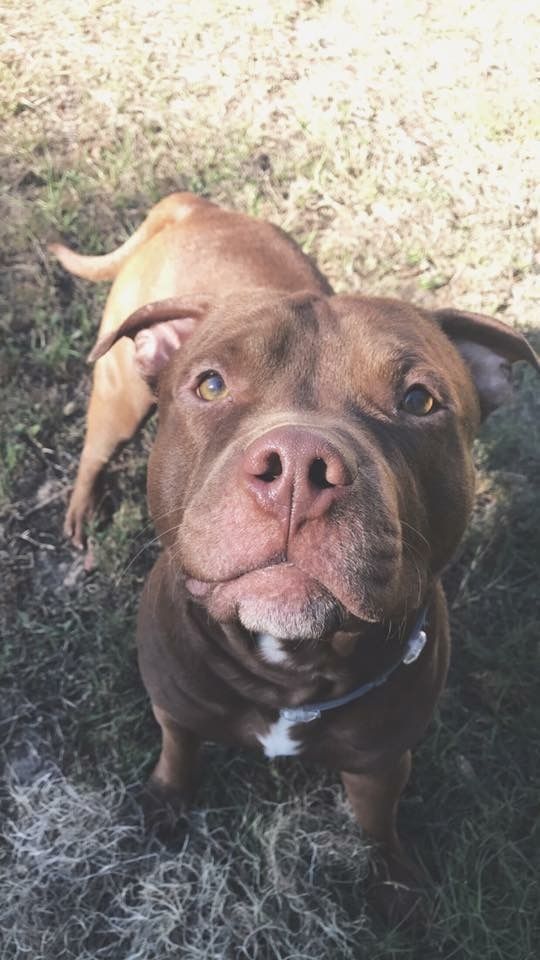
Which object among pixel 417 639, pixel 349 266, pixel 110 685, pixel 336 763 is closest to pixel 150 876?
pixel 110 685

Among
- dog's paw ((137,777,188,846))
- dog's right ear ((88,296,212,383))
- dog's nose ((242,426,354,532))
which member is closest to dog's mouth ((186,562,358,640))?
dog's nose ((242,426,354,532))

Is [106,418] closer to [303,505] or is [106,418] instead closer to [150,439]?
[150,439]

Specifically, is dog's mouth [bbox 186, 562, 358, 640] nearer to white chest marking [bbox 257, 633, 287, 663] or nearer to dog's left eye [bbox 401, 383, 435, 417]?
white chest marking [bbox 257, 633, 287, 663]

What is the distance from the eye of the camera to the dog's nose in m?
1.72

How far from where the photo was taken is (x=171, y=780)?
10.7 feet

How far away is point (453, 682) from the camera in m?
3.68

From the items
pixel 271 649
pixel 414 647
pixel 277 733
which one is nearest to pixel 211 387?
pixel 271 649

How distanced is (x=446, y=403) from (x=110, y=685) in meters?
1.85

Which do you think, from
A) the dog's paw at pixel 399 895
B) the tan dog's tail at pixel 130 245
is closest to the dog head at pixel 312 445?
the tan dog's tail at pixel 130 245

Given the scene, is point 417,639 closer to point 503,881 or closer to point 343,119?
point 503,881

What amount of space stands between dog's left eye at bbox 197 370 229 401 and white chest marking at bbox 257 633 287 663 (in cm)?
60

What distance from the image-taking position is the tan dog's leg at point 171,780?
3.11 metres

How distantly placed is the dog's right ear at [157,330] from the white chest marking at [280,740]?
3.55 feet

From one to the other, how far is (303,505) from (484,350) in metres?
1.34
